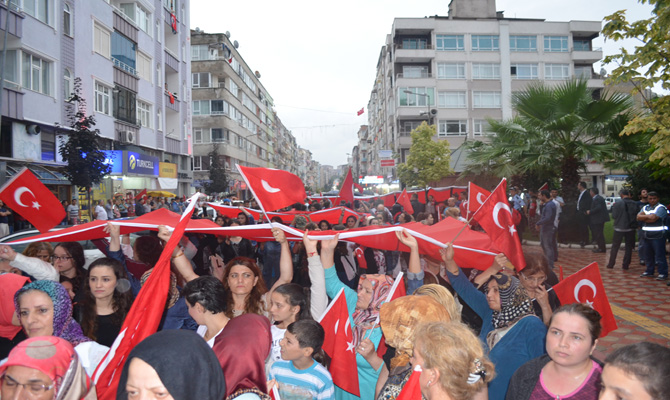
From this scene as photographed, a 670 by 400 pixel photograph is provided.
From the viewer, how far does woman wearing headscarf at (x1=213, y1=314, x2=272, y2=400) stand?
2.19 metres

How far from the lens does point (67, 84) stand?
20984 mm

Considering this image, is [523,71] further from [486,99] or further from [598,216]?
[598,216]

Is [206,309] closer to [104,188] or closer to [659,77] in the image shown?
[659,77]

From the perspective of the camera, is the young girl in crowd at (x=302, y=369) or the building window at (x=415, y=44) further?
the building window at (x=415, y=44)

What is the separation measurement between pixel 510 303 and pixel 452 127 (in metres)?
47.8

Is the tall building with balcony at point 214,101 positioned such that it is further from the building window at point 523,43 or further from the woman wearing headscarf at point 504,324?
the woman wearing headscarf at point 504,324

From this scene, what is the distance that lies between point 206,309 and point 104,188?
2487cm

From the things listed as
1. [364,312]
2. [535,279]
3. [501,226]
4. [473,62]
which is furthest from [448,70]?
[364,312]

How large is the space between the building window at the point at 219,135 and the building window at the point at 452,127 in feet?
78.8

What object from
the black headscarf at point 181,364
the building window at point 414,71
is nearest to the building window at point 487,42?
the building window at point 414,71

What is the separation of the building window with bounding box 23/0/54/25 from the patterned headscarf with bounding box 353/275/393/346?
67.2 feet

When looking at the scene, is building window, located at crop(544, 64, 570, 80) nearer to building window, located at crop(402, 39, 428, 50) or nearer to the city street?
building window, located at crop(402, 39, 428, 50)

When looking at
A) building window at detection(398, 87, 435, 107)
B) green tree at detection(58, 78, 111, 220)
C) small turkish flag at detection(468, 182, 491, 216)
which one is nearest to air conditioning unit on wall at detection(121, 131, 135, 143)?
green tree at detection(58, 78, 111, 220)

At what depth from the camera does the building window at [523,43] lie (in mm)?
49188
